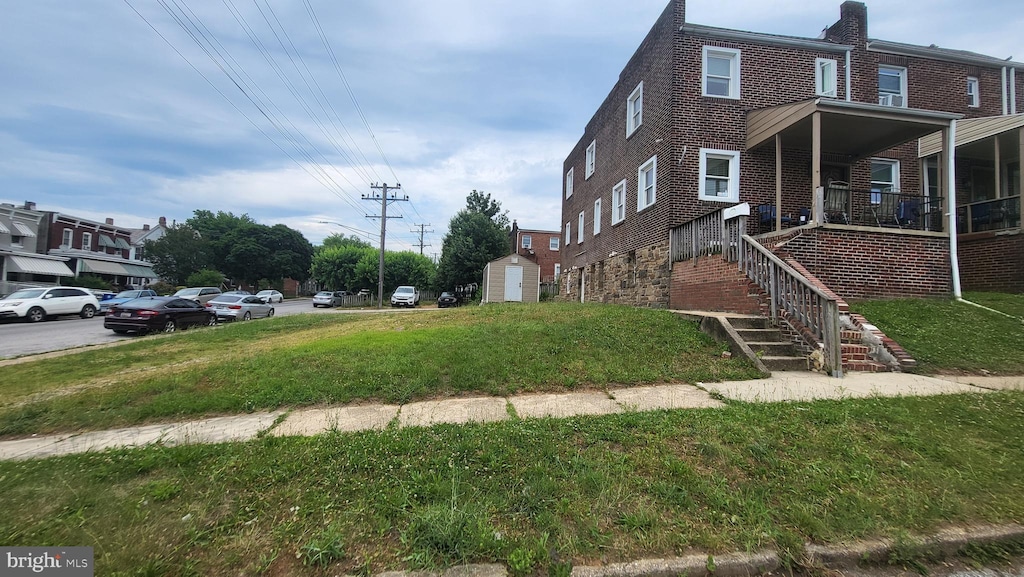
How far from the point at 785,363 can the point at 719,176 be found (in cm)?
766

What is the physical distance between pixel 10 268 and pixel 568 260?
38.3 meters

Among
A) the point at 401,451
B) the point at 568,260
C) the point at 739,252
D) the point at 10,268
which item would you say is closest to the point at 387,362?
the point at 401,451

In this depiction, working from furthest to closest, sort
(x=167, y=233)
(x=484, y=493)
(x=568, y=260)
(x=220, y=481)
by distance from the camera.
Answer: (x=167, y=233), (x=568, y=260), (x=220, y=481), (x=484, y=493)

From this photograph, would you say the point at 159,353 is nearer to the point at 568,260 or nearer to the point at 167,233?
the point at 568,260

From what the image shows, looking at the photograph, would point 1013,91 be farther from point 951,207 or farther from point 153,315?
point 153,315

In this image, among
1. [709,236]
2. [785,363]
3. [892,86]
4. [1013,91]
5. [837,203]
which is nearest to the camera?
[785,363]

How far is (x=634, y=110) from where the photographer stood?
591 inches

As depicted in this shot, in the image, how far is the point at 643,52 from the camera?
557 inches

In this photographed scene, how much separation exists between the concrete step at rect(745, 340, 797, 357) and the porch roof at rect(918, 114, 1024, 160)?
969cm

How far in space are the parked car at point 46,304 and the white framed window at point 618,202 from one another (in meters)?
24.6

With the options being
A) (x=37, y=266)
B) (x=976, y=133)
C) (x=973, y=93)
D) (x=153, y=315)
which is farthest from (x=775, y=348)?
(x=37, y=266)

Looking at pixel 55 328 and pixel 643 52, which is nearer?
pixel 643 52

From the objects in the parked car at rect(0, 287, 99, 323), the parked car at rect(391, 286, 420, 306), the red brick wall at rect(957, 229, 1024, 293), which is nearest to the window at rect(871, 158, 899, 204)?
the red brick wall at rect(957, 229, 1024, 293)

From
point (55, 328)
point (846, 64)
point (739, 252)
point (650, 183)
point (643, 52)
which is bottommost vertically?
→ point (55, 328)
